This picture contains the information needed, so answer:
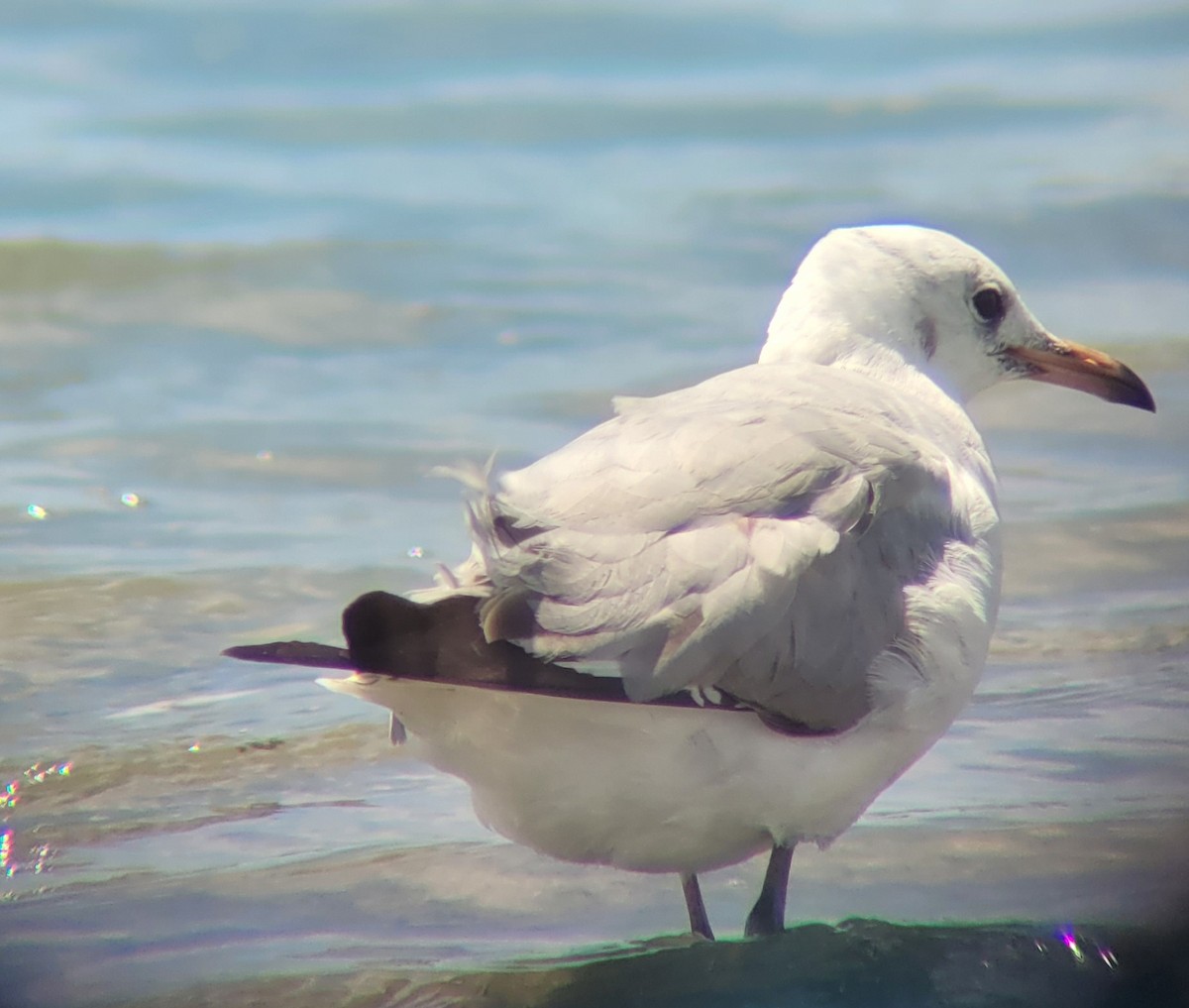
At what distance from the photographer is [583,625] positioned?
115 inches

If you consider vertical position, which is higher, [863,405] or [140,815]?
[863,405]

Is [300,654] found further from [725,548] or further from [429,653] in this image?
[725,548]

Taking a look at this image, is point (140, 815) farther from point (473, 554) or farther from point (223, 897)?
point (473, 554)

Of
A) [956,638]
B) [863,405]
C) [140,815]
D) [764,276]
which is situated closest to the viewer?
[956,638]

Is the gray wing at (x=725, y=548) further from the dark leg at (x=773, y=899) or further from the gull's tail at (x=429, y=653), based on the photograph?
the dark leg at (x=773, y=899)

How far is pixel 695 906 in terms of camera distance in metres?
3.48

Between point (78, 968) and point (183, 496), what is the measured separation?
3.14 metres

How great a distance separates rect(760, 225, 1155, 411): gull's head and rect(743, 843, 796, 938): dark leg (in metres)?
1.23

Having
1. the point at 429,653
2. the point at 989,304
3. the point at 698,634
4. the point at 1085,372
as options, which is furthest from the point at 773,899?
the point at 1085,372

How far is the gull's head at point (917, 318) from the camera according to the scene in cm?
418

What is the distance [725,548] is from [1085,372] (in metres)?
1.80

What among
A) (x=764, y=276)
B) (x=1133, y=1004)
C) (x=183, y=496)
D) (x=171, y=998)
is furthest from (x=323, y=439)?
(x=1133, y=1004)

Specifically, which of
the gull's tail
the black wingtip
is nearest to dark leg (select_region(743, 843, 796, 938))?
the gull's tail

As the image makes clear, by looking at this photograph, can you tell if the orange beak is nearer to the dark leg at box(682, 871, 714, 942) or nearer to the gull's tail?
the dark leg at box(682, 871, 714, 942)
